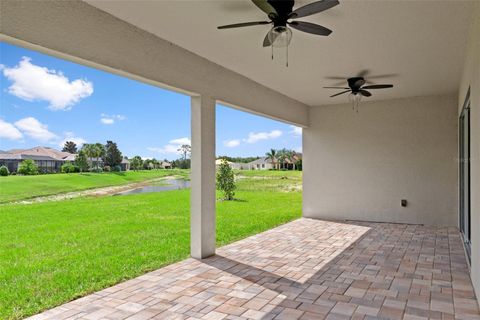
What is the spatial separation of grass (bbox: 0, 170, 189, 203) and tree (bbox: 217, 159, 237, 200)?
1.33 m

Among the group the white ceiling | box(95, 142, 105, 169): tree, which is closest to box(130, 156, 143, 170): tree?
box(95, 142, 105, 169): tree

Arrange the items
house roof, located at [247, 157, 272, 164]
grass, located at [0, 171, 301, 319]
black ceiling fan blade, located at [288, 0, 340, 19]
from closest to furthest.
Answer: black ceiling fan blade, located at [288, 0, 340, 19] < grass, located at [0, 171, 301, 319] < house roof, located at [247, 157, 272, 164]

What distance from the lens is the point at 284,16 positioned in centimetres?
279

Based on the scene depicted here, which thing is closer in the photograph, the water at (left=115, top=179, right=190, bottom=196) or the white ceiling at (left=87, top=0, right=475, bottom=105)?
the white ceiling at (left=87, top=0, right=475, bottom=105)

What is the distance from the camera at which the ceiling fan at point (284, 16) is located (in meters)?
2.54

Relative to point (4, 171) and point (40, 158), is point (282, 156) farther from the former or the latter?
point (4, 171)

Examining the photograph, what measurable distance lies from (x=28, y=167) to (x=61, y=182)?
1596 millimetres

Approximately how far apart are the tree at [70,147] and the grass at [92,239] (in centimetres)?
154

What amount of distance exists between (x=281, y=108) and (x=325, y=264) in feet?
10.6

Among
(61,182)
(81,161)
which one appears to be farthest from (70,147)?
(61,182)

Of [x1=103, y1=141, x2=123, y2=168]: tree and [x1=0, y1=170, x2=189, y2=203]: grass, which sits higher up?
[x1=103, y1=141, x2=123, y2=168]: tree

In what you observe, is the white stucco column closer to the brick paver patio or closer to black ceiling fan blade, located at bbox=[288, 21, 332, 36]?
the brick paver patio

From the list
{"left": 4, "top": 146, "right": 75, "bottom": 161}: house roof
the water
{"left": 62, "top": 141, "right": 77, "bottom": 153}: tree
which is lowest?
the water

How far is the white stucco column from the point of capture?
14.5 ft
